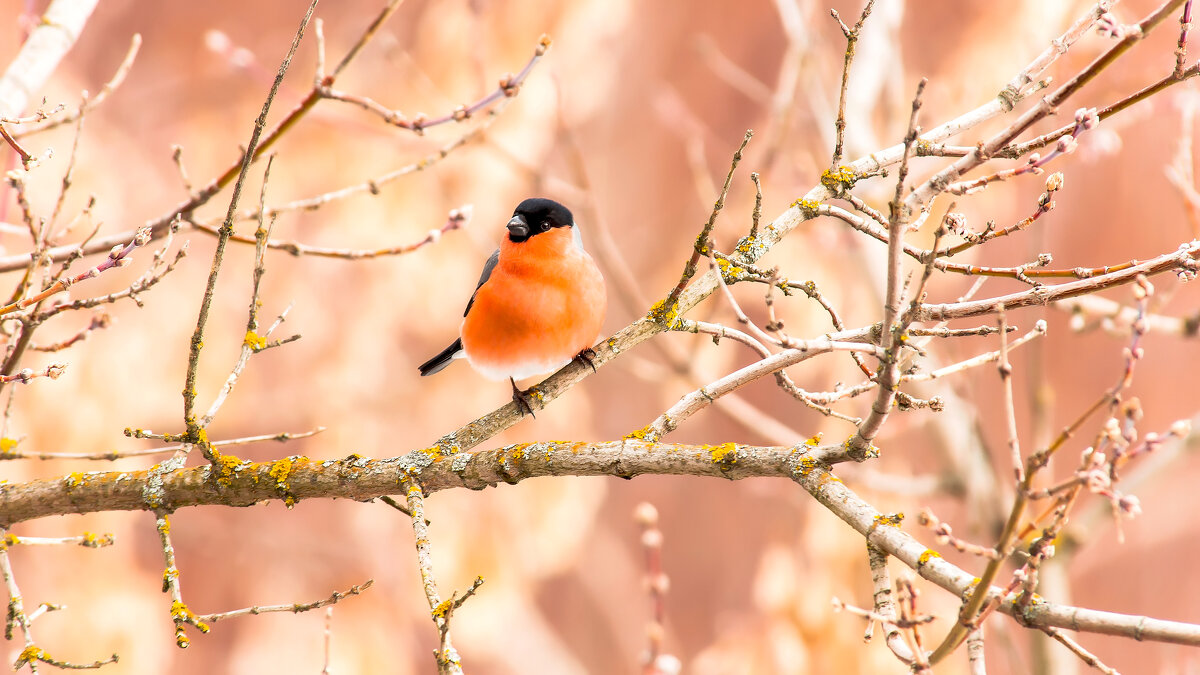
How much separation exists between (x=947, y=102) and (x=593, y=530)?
12.9ft

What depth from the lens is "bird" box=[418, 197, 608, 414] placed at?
2889 mm

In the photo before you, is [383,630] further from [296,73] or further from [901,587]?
[901,587]

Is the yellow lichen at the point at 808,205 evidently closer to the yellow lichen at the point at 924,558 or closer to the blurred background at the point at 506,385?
the yellow lichen at the point at 924,558

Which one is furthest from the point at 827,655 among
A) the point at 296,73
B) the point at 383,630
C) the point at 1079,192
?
the point at 296,73

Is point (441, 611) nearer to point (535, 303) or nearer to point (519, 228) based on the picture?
point (535, 303)

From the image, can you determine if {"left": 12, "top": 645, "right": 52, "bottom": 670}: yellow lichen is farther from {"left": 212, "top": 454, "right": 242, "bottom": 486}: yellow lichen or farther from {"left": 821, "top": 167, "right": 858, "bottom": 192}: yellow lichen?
{"left": 821, "top": 167, "right": 858, "bottom": 192}: yellow lichen

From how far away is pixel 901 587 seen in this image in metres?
1.46

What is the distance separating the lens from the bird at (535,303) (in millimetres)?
2889

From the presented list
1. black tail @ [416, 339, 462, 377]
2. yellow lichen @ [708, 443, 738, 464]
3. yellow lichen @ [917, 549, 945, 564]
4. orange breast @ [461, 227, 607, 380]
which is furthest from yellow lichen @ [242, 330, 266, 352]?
black tail @ [416, 339, 462, 377]

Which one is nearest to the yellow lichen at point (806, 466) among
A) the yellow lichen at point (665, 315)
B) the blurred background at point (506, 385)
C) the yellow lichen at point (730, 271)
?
the yellow lichen at point (730, 271)

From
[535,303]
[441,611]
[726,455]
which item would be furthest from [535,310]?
[441,611]

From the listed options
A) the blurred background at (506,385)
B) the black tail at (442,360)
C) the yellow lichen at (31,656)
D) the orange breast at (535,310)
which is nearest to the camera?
the yellow lichen at (31,656)

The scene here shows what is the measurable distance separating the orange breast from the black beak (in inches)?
1.2

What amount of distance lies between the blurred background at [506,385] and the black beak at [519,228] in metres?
1.73
